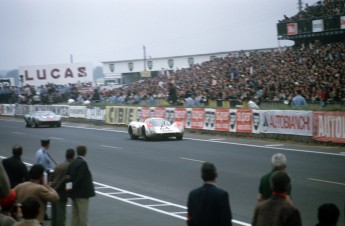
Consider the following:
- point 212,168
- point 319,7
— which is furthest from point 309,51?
point 212,168

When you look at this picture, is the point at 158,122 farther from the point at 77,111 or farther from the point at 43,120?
the point at 77,111

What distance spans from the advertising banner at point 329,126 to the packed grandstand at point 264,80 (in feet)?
7.39

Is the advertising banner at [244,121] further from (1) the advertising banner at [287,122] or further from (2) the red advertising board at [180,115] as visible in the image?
(2) the red advertising board at [180,115]

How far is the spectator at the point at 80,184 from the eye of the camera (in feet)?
33.0

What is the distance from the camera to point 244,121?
2833 centimetres

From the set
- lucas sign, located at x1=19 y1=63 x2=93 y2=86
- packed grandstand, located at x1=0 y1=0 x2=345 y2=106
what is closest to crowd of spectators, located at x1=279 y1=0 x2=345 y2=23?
packed grandstand, located at x1=0 y1=0 x2=345 y2=106

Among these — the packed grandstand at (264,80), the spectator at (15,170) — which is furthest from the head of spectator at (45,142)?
the packed grandstand at (264,80)

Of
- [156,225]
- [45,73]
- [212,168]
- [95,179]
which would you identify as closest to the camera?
[212,168]

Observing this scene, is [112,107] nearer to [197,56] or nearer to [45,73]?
[45,73]

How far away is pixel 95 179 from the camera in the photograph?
17.2m

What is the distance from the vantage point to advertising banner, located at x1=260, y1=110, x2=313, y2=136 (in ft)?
80.1

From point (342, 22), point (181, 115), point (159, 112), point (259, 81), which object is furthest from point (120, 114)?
point (342, 22)

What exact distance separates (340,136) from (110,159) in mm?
8885

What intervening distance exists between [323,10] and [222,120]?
19739 mm
